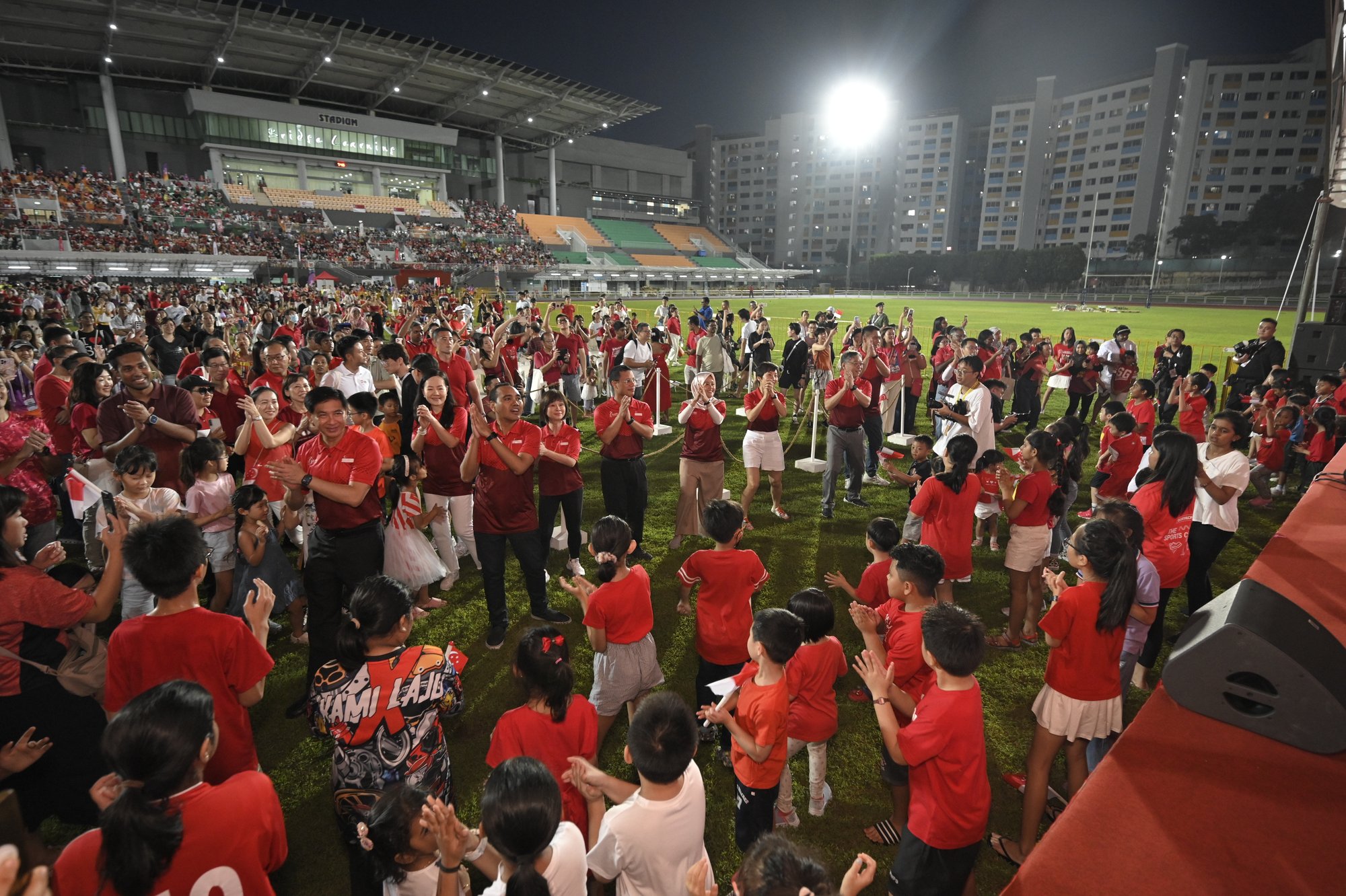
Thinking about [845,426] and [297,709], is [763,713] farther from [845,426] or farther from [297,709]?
[845,426]

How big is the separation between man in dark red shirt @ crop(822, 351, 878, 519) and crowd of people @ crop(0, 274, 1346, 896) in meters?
0.04

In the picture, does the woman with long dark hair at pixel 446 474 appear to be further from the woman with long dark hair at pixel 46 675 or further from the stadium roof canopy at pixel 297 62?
the stadium roof canopy at pixel 297 62

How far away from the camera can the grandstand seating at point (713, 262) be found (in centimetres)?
6894

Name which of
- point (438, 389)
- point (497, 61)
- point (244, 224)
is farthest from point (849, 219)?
point (438, 389)

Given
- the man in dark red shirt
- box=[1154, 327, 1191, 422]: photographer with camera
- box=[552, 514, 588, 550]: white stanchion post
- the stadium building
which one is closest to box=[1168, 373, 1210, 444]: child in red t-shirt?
box=[1154, 327, 1191, 422]: photographer with camera

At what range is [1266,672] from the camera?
2268 mm

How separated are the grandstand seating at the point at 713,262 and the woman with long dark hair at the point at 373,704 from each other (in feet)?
221

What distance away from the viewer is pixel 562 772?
2.60 meters

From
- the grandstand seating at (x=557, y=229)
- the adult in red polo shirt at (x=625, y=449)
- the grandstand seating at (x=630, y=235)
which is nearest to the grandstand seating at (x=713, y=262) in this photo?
the grandstand seating at (x=630, y=235)

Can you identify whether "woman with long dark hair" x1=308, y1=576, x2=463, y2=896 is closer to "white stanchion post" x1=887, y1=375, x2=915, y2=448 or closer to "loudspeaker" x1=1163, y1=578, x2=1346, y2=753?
"loudspeaker" x1=1163, y1=578, x2=1346, y2=753

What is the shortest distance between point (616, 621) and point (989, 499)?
14.3ft

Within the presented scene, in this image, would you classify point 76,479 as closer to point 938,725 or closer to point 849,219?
point 938,725

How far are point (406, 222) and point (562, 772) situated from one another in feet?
184

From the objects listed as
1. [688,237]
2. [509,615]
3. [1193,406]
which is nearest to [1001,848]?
[509,615]
